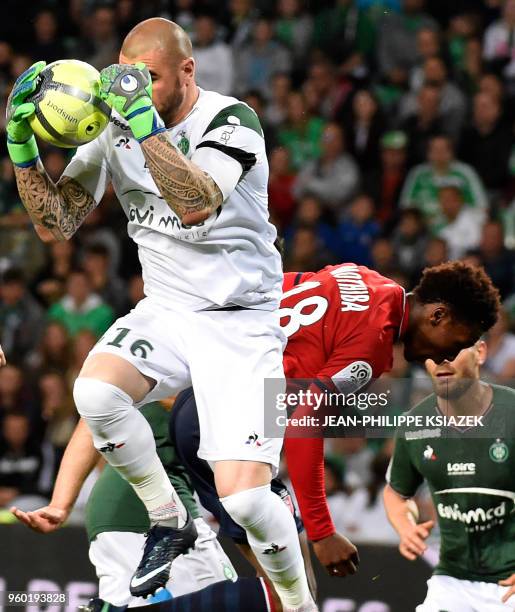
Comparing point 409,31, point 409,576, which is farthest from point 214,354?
point 409,31

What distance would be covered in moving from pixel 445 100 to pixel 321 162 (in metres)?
1.03

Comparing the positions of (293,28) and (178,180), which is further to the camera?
(293,28)

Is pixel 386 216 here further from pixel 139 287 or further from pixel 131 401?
pixel 131 401

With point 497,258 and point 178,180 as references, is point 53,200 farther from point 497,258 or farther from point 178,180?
point 497,258

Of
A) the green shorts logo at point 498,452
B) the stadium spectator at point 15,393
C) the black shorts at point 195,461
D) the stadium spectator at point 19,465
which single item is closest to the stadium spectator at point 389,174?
the stadium spectator at point 15,393

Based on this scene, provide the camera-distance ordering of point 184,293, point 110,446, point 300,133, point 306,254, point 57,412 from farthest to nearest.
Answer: point 300,133, point 306,254, point 57,412, point 184,293, point 110,446

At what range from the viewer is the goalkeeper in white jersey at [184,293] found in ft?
14.6

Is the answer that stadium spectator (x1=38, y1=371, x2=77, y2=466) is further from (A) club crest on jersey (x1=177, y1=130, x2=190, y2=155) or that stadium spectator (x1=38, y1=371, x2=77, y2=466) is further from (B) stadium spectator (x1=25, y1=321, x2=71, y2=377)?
(A) club crest on jersey (x1=177, y1=130, x2=190, y2=155)

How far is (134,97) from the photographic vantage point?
14.0 ft

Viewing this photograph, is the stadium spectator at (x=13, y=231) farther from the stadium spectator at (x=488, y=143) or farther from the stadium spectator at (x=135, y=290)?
the stadium spectator at (x=488, y=143)

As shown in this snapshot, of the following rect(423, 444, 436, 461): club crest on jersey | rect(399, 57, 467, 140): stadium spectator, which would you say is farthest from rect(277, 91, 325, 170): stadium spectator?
rect(423, 444, 436, 461): club crest on jersey

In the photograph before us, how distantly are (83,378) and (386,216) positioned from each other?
16.9 feet

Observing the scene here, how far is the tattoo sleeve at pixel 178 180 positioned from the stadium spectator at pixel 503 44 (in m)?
5.93

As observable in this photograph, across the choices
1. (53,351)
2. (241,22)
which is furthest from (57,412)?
(241,22)
